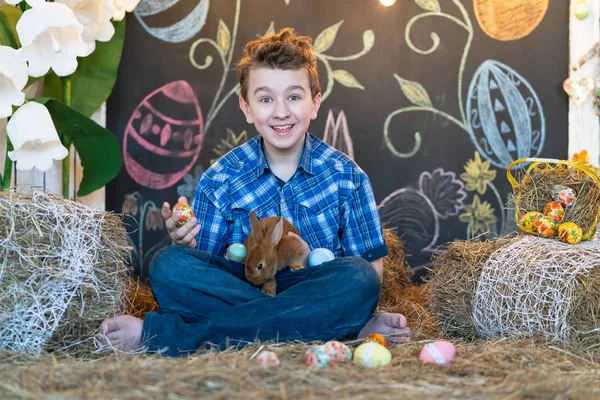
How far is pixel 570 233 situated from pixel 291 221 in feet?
3.35

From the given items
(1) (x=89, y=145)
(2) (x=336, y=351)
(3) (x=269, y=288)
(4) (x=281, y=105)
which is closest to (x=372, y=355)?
(2) (x=336, y=351)

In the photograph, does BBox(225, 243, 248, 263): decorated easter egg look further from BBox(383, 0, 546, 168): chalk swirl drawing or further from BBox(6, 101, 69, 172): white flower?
BBox(383, 0, 546, 168): chalk swirl drawing

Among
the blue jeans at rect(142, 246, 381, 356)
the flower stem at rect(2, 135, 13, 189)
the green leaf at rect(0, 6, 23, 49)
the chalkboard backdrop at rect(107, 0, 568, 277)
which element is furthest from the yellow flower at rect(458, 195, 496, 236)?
the green leaf at rect(0, 6, 23, 49)

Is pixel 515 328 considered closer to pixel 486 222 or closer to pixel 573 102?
pixel 486 222

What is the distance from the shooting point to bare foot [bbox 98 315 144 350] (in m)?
2.16

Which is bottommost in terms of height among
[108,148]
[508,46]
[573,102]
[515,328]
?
[515,328]

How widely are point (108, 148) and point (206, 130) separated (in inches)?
23.1

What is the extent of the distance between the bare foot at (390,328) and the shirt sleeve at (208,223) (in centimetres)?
67

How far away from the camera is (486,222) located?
356 cm

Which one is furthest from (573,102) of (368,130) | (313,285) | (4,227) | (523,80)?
(4,227)

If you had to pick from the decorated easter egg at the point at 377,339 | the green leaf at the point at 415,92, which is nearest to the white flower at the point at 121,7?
the green leaf at the point at 415,92

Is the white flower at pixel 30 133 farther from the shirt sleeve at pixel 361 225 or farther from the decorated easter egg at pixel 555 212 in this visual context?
the decorated easter egg at pixel 555 212

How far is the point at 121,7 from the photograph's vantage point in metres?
3.23

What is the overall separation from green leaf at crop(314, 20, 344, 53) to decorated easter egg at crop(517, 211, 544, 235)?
1.53 m
